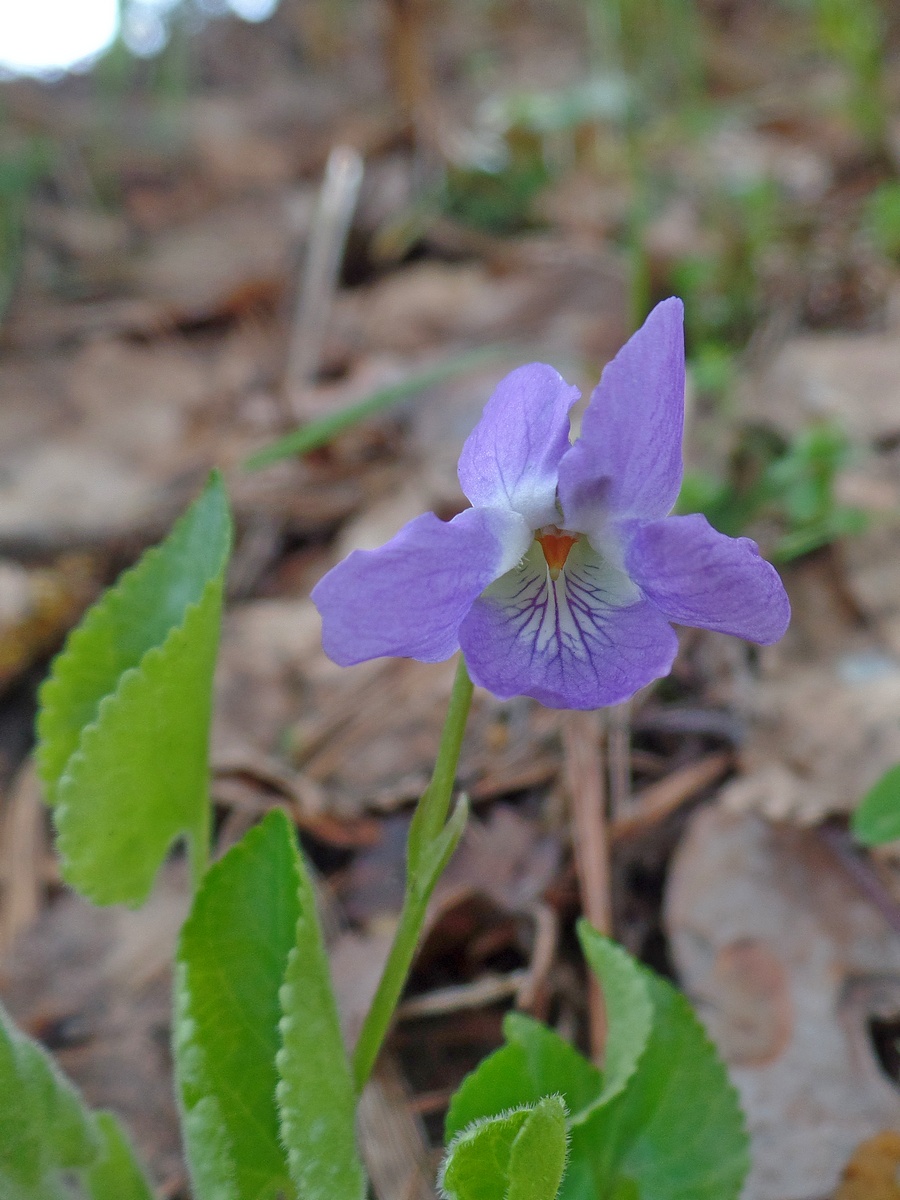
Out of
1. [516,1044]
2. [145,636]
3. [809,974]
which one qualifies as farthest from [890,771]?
[145,636]

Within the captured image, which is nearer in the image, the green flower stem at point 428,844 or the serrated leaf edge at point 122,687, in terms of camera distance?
the green flower stem at point 428,844

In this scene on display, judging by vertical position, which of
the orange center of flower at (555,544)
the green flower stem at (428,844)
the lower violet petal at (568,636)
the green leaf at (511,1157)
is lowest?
the green leaf at (511,1157)

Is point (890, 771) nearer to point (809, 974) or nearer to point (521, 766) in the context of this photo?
point (809, 974)

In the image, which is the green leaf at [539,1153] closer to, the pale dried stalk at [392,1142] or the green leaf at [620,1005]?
the green leaf at [620,1005]

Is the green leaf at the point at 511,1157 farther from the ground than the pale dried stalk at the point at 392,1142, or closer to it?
farther from the ground

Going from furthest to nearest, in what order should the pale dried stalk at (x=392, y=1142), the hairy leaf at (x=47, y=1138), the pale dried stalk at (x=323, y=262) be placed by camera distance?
the pale dried stalk at (x=323, y=262), the pale dried stalk at (x=392, y=1142), the hairy leaf at (x=47, y=1138)

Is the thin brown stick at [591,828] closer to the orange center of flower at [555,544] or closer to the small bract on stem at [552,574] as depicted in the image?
the small bract on stem at [552,574]

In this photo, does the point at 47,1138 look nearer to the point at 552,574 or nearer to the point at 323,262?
the point at 552,574

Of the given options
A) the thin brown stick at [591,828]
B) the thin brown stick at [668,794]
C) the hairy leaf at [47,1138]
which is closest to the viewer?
the hairy leaf at [47,1138]

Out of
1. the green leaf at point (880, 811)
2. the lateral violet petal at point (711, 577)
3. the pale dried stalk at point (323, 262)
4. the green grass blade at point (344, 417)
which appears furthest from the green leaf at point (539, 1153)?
the pale dried stalk at point (323, 262)
